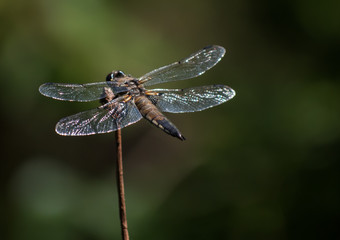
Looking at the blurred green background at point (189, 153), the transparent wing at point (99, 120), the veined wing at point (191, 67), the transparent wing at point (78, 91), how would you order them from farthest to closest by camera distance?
the blurred green background at point (189, 153) → the veined wing at point (191, 67) → the transparent wing at point (78, 91) → the transparent wing at point (99, 120)

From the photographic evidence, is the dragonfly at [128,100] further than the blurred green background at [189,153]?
No

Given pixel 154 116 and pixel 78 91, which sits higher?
pixel 78 91

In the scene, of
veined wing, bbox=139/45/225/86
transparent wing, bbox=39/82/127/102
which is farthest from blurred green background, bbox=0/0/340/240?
transparent wing, bbox=39/82/127/102

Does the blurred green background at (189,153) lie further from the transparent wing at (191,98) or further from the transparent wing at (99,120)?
the transparent wing at (99,120)

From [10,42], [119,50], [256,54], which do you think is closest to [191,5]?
[256,54]

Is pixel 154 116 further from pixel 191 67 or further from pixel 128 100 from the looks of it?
pixel 191 67

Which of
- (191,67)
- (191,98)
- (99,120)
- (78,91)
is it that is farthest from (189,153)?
(99,120)

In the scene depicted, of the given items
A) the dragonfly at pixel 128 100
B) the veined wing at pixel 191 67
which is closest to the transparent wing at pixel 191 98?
the dragonfly at pixel 128 100

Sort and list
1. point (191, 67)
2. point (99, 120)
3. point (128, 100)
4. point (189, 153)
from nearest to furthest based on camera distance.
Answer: point (99, 120) → point (128, 100) → point (191, 67) → point (189, 153)
